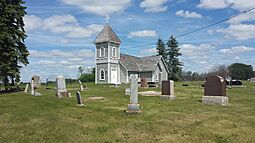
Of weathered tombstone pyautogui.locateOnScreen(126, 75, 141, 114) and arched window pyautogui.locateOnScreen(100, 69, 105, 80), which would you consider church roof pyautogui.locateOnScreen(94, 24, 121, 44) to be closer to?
arched window pyautogui.locateOnScreen(100, 69, 105, 80)

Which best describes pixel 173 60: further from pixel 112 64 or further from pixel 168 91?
pixel 168 91

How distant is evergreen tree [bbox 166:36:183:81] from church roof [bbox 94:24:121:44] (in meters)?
18.8

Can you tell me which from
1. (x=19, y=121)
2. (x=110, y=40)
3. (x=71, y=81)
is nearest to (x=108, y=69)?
(x=110, y=40)

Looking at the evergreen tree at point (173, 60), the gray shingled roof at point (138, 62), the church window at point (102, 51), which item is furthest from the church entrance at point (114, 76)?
the evergreen tree at point (173, 60)

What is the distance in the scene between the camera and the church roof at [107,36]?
43.8 m

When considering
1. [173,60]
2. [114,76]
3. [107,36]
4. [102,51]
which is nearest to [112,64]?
[114,76]

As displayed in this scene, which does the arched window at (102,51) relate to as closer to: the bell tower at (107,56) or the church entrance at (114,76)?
the bell tower at (107,56)

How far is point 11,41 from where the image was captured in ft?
74.5

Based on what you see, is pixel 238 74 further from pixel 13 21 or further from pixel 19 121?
pixel 19 121

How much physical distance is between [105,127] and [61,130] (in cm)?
140

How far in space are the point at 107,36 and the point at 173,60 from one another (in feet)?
71.2

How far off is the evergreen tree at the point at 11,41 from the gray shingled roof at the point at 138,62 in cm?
2381

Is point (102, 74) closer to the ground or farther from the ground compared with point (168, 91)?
farther from the ground

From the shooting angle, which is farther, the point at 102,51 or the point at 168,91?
the point at 102,51
